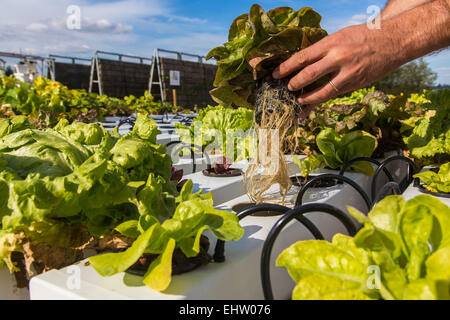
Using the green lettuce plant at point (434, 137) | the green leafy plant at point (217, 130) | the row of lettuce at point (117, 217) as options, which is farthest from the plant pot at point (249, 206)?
the green lettuce plant at point (434, 137)

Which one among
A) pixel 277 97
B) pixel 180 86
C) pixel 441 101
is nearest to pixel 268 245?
pixel 277 97

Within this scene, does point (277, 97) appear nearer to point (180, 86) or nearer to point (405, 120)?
point (405, 120)

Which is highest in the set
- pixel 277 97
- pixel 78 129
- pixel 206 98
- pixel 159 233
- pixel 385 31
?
pixel 206 98

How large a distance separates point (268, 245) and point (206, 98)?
36.7ft

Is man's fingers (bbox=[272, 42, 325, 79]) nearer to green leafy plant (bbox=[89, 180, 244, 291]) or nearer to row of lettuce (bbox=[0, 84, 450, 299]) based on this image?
row of lettuce (bbox=[0, 84, 450, 299])

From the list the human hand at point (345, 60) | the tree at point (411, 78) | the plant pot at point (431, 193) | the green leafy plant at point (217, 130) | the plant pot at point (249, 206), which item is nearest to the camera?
the human hand at point (345, 60)

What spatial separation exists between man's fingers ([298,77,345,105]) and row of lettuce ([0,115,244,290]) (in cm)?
58

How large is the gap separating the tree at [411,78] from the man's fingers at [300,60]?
11362mm

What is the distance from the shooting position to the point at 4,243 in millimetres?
740

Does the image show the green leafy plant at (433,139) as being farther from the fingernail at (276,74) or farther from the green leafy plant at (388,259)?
the green leafy plant at (388,259)

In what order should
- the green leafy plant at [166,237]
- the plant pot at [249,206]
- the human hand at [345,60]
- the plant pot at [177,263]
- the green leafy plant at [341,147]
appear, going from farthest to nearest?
1. the green leafy plant at [341,147]
2. the plant pot at [249,206]
3. the human hand at [345,60]
4. the plant pot at [177,263]
5. the green leafy plant at [166,237]

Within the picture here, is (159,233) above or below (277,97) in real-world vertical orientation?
below

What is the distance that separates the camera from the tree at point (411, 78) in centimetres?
1152

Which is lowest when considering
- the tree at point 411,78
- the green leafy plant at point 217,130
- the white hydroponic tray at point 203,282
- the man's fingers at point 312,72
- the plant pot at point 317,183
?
the white hydroponic tray at point 203,282
